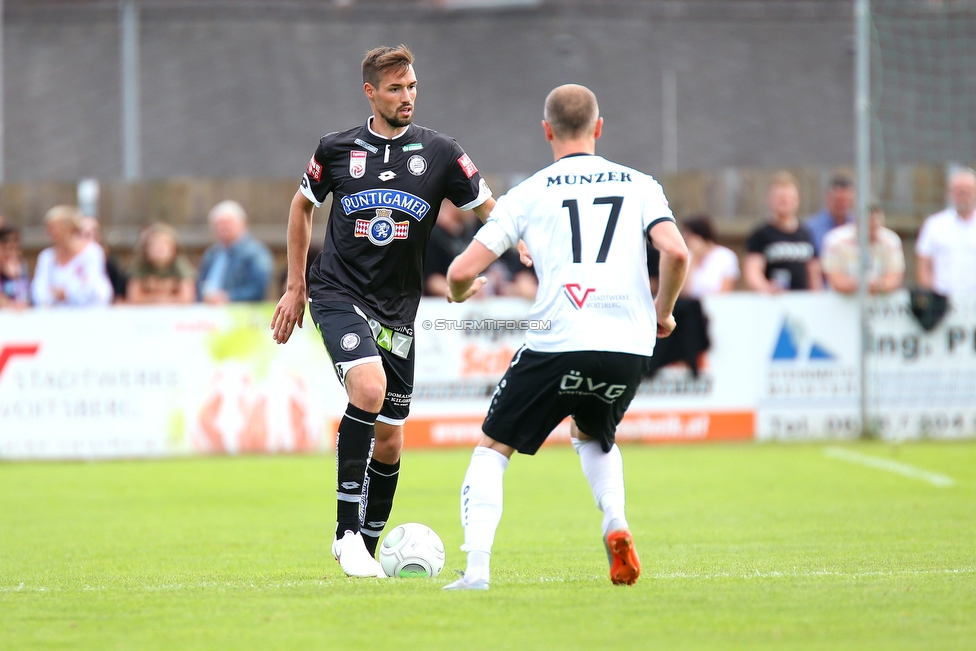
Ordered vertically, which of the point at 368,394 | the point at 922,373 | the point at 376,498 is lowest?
the point at 376,498

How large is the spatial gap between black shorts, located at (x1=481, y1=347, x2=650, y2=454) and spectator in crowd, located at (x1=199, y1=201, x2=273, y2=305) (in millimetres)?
8891

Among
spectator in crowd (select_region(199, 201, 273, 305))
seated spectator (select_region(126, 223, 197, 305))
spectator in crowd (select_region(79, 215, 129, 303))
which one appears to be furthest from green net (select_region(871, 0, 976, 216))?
spectator in crowd (select_region(79, 215, 129, 303))

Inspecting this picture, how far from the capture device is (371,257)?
6.29 metres

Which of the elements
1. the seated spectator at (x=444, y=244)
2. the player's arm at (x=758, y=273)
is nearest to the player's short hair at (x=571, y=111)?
the seated spectator at (x=444, y=244)

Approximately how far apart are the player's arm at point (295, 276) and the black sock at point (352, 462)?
1.81 ft

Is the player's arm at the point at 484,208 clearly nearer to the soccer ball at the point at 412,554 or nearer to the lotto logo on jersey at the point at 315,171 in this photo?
the lotto logo on jersey at the point at 315,171

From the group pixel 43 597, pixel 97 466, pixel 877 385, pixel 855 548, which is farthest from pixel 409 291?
pixel 877 385

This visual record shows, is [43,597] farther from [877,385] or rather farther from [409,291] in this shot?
[877,385]

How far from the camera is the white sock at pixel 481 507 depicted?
5219 millimetres

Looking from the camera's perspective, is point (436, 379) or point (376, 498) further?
point (436, 379)

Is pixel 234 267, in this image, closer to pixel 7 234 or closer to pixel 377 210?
pixel 7 234

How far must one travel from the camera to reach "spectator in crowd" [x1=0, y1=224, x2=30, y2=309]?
13789 millimetres

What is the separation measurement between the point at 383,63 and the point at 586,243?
155 centimetres

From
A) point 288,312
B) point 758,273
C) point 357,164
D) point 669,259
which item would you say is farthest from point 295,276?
point 758,273
